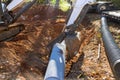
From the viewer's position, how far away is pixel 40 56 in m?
7.62

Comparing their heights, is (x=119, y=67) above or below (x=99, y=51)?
above

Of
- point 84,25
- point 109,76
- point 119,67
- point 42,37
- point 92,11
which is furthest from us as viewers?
point 92,11

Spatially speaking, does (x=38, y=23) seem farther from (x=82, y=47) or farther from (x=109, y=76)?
(x=109, y=76)

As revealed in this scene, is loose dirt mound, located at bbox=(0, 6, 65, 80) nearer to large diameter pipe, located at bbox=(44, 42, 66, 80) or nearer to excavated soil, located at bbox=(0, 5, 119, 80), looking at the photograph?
excavated soil, located at bbox=(0, 5, 119, 80)

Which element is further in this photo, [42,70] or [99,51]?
[99,51]

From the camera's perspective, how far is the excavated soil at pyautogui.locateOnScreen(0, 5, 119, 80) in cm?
620

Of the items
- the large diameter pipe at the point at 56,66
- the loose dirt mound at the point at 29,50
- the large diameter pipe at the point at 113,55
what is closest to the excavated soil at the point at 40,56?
the loose dirt mound at the point at 29,50

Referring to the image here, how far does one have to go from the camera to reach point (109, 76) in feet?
19.6

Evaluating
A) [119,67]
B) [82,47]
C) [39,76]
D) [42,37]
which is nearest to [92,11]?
[42,37]

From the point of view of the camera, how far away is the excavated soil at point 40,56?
620 cm

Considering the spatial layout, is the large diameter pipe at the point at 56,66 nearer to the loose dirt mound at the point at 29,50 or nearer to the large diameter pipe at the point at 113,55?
the loose dirt mound at the point at 29,50

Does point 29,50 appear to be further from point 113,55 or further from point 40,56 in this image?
point 113,55

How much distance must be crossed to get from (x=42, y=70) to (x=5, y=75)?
909mm

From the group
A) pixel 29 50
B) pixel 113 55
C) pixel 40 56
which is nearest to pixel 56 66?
pixel 113 55
